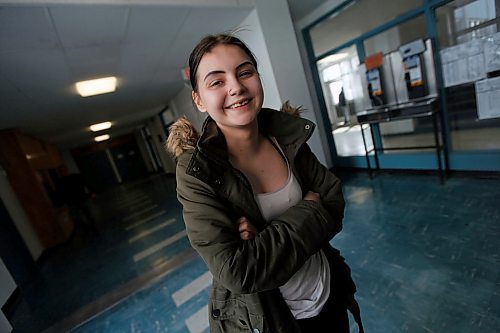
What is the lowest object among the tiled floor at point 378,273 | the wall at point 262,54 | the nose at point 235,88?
the tiled floor at point 378,273

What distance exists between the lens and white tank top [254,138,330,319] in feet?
2.70

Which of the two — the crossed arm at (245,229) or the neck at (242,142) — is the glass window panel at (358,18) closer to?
the neck at (242,142)

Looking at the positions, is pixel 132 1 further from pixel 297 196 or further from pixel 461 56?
pixel 461 56

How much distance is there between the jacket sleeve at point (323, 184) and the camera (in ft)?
2.91

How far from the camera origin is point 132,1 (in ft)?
7.54

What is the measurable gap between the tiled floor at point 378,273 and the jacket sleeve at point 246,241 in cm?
131

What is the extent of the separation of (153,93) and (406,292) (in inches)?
249

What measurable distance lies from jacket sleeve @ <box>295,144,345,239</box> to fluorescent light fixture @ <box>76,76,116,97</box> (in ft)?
14.1

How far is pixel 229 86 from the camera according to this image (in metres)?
0.72

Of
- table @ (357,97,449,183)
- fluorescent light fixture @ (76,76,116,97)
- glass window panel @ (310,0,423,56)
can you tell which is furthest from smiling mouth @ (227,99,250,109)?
fluorescent light fixture @ (76,76,116,97)

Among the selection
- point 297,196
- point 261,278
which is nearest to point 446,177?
point 297,196

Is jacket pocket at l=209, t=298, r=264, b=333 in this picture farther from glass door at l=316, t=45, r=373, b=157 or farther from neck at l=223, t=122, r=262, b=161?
glass door at l=316, t=45, r=373, b=157

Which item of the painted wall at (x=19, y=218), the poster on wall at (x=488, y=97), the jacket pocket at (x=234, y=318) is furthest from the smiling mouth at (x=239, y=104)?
the painted wall at (x=19, y=218)

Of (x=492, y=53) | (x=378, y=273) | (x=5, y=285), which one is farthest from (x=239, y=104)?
(x=5, y=285)
